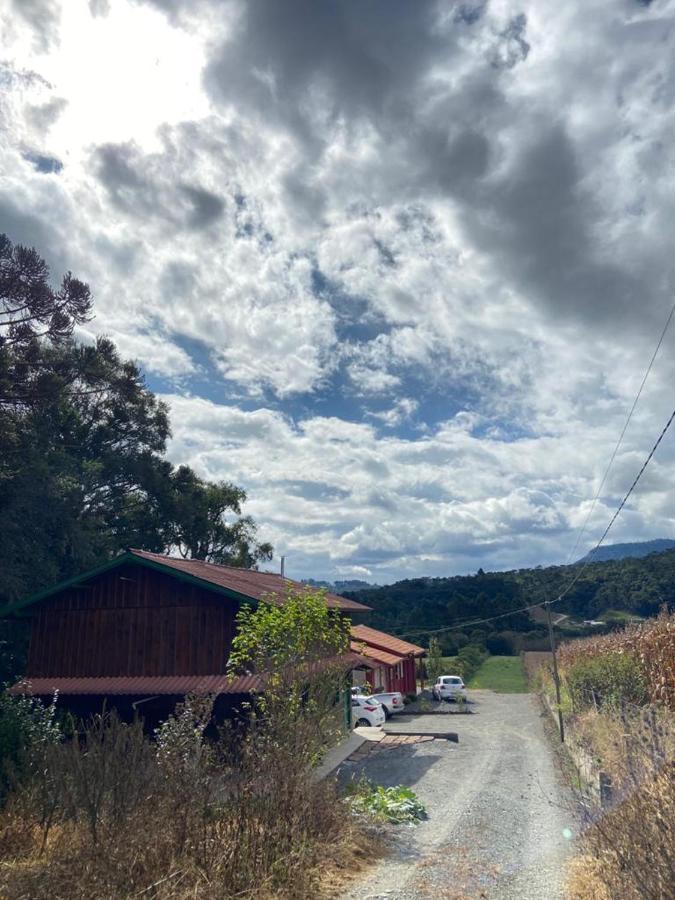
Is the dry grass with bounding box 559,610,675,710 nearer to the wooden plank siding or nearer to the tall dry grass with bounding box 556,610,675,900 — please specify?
the tall dry grass with bounding box 556,610,675,900

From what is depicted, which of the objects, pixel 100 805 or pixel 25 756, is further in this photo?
pixel 25 756

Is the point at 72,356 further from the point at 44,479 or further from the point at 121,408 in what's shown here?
the point at 44,479

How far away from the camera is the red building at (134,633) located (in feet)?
62.4

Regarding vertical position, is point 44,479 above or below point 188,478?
below

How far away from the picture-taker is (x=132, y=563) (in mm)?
20562

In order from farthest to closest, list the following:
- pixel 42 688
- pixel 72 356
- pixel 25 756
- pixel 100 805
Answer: pixel 72 356, pixel 42 688, pixel 25 756, pixel 100 805

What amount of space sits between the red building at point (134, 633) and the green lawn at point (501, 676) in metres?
33.7

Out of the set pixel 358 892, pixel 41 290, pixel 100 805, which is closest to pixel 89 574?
pixel 41 290

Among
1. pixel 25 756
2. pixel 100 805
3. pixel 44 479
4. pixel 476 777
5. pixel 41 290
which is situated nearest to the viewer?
pixel 100 805

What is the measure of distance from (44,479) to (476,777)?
1940 centimetres

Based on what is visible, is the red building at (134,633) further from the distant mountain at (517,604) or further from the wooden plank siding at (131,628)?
the distant mountain at (517,604)

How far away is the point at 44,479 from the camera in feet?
88.9

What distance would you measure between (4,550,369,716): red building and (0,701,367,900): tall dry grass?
8.18 metres

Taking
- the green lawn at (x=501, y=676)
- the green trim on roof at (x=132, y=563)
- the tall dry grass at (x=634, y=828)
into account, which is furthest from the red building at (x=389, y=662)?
the tall dry grass at (x=634, y=828)
